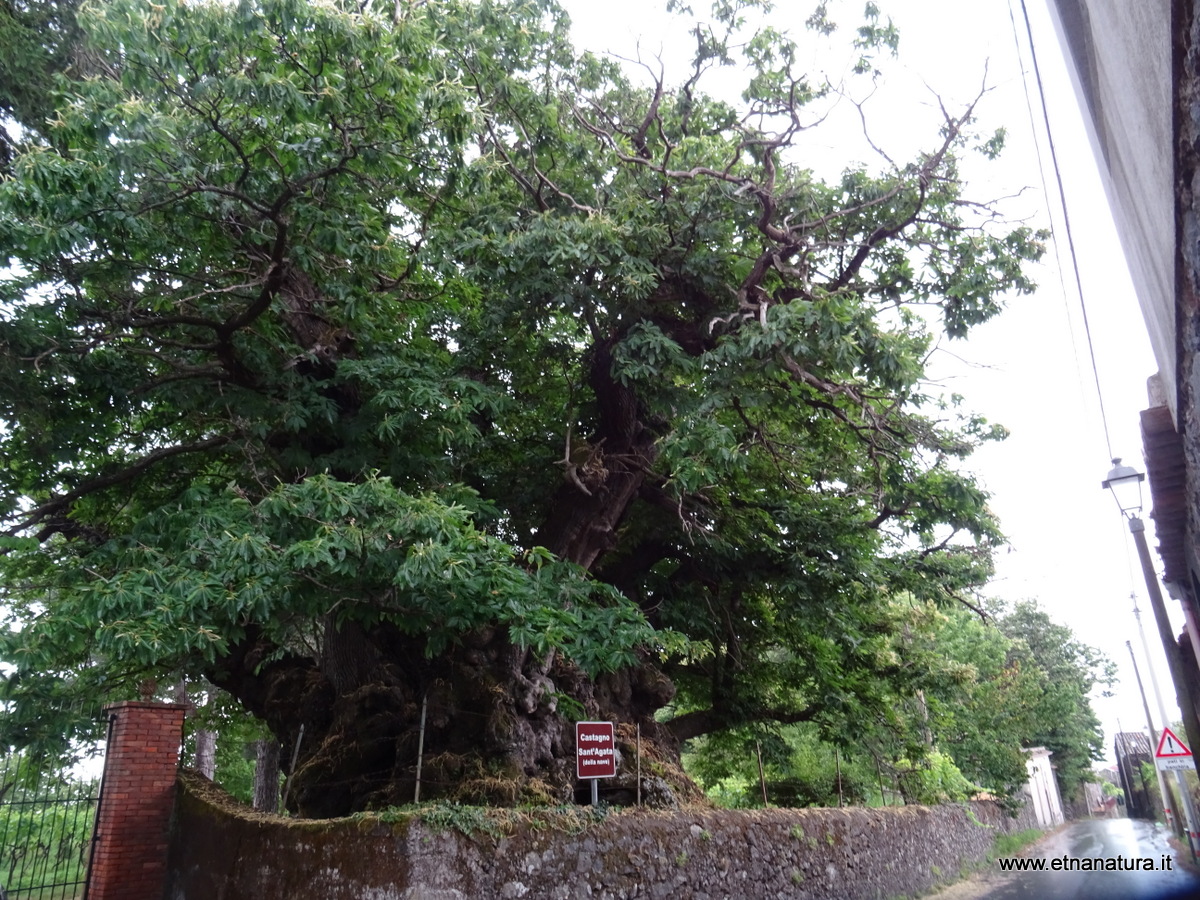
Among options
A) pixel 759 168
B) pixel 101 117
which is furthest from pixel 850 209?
pixel 101 117

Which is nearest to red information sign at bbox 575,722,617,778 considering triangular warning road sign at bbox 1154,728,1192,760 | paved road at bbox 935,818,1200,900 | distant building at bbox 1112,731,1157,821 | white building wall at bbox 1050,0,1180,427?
white building wall at bbox 1050,0,1180,427

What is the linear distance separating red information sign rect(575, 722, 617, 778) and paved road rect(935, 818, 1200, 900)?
712cm

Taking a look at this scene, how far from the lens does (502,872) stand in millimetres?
7352

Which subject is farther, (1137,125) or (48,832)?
(48,832)

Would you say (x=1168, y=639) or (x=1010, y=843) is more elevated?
(x=1168, y=639)

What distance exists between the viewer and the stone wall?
23.1 ft

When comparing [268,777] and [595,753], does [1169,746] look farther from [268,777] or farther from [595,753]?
[268,777]

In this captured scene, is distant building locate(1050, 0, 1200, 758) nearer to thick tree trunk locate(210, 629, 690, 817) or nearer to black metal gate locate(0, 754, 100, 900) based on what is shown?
thick tree trunk locate(210, 629, 690, 817)

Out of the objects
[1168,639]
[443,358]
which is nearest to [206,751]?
[443,358]

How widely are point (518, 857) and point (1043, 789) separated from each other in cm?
3502

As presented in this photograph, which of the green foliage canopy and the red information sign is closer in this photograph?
the green foliage canopy

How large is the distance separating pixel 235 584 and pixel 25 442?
3590 mm

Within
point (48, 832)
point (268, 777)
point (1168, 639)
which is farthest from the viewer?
point (268, 777)

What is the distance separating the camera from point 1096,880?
48.3 ft
